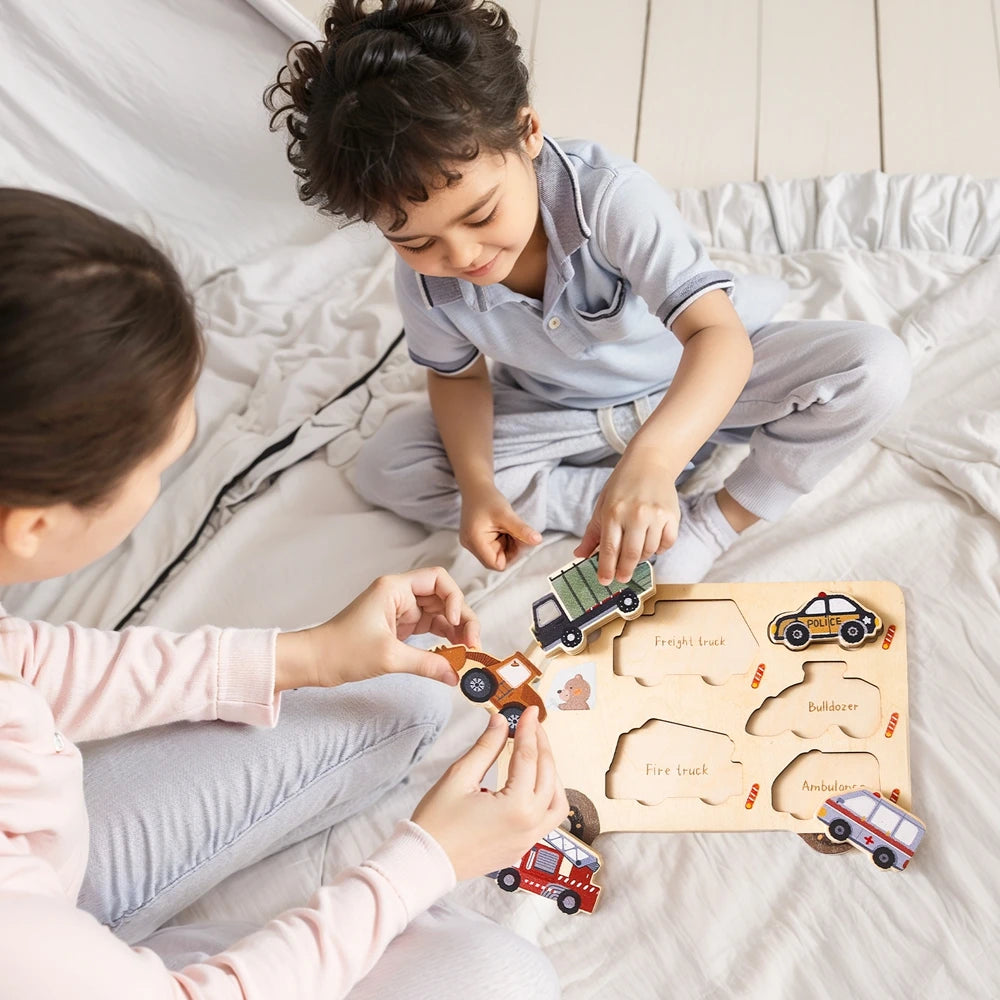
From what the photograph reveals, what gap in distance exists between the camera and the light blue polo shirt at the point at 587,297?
887 mm

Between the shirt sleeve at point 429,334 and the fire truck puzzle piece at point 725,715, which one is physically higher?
the shirt sleeve at point 429,334

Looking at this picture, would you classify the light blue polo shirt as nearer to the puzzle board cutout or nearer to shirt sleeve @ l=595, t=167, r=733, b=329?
shirt sleeve @ l=595, t=167, r=733, b=329

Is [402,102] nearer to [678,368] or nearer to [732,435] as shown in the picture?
[678,368]

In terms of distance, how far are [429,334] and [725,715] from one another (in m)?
0.43

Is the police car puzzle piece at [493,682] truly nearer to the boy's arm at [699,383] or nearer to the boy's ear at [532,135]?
the boy's arm at [699,383]

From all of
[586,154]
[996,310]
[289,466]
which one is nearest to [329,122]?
[586,154]

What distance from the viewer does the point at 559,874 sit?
2.67 ft

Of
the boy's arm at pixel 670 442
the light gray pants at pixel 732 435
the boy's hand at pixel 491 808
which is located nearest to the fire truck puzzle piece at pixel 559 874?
the boy's hand at pixel 491 808

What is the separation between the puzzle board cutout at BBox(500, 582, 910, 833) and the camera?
833mm

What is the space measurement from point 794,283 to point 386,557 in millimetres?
571

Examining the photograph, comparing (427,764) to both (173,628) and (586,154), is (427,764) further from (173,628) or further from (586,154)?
(586,154)

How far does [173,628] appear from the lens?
41.1 inches

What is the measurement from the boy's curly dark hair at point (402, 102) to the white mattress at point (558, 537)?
0.40m

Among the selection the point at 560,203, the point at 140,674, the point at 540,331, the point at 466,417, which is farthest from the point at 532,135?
the point at 140,674
